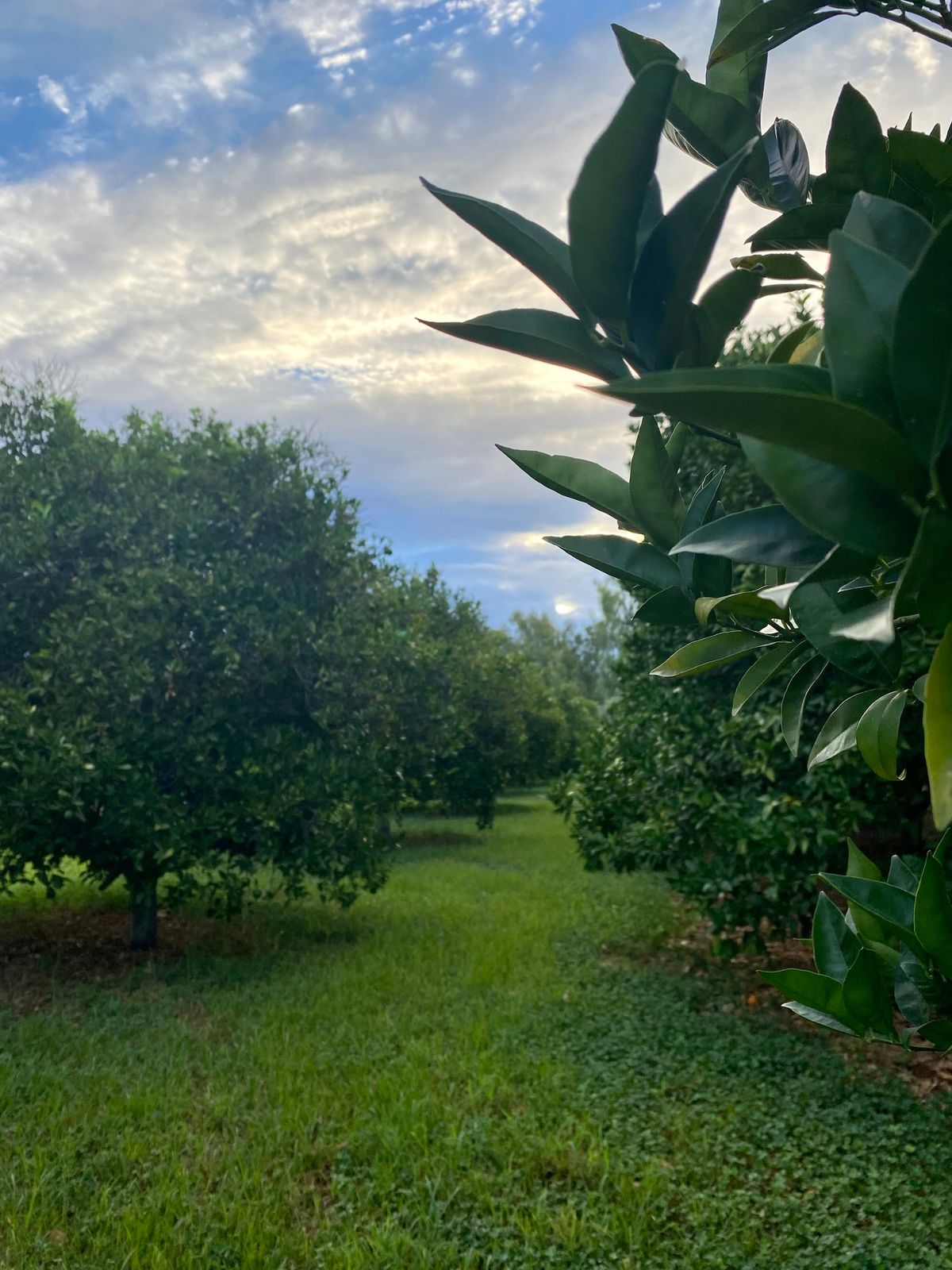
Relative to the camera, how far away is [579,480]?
85 cm

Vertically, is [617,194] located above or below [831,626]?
above

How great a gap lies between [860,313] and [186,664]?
6.50m

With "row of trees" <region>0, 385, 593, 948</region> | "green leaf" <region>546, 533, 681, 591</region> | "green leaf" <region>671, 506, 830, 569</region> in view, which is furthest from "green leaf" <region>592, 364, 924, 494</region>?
"row of trees" <region>0, 385, 593, 948</region>

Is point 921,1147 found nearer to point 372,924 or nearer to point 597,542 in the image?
point 597,542

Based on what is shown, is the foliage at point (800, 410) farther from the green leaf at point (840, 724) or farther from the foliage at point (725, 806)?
the foliage at point (725, 806)

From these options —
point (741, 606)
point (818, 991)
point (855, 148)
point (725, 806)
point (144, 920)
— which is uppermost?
point (855, 148)

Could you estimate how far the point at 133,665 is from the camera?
620 cm

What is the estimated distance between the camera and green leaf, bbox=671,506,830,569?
637mm

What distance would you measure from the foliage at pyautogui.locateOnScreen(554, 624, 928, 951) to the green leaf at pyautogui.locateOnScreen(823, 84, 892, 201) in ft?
11.3

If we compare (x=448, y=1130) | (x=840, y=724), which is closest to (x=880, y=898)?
(x=840, y=724)

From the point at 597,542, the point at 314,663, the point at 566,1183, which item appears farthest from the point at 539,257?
the point at 314,663

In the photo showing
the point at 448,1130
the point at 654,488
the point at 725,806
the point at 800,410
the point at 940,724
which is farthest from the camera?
the point at 725,806

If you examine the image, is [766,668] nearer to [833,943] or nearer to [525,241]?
[833,943]

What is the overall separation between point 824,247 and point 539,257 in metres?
0.51
